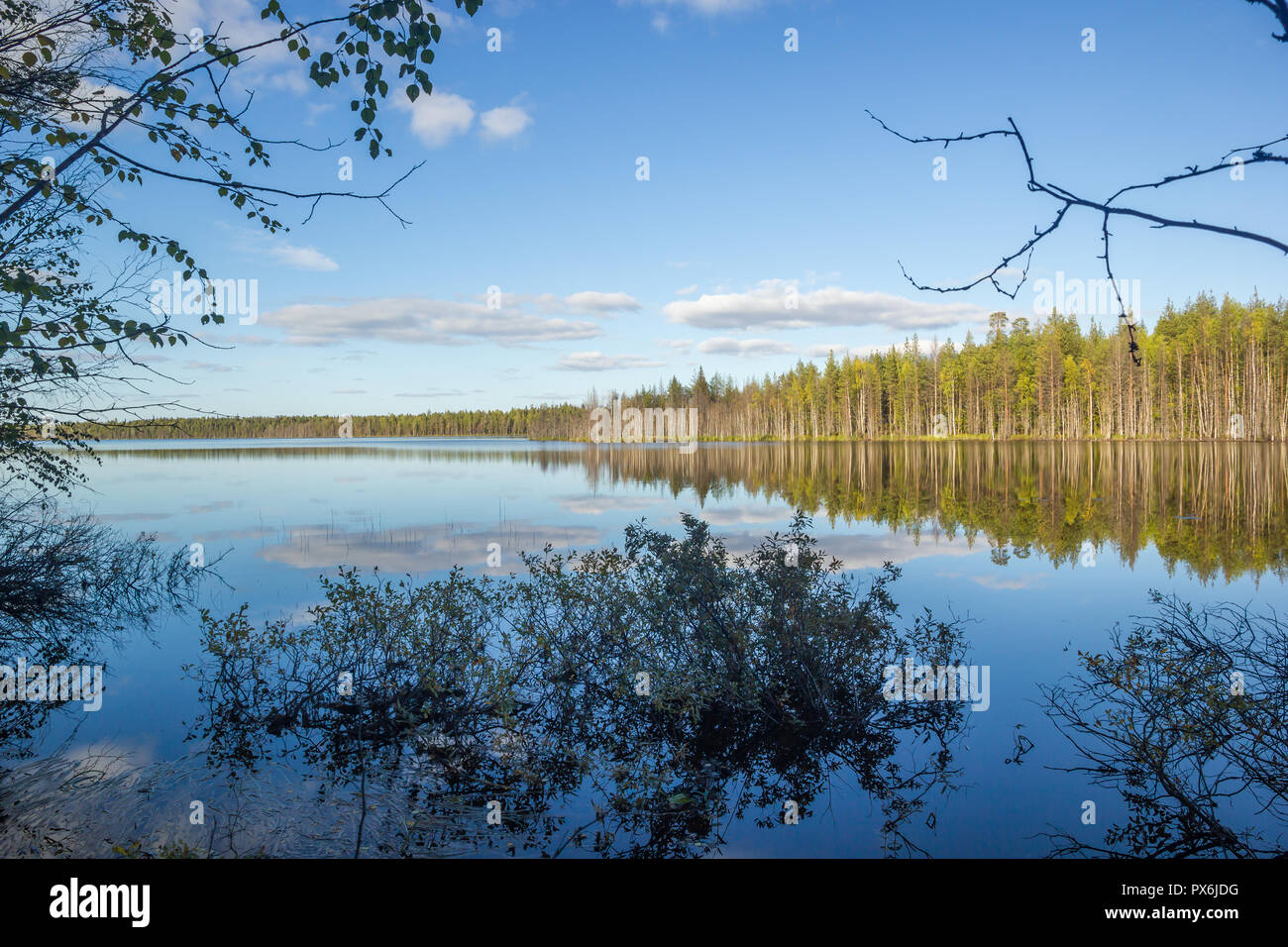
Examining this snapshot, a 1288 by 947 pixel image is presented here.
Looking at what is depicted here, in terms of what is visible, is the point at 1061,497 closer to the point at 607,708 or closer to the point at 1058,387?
the point at 607,708

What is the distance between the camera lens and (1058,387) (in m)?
92.7

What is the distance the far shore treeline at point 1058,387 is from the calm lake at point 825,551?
128 ft

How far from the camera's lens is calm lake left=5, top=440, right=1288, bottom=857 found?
267 inches

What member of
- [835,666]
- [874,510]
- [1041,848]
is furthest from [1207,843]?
[874,510]

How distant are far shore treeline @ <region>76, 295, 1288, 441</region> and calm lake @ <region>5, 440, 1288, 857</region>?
1530 inches

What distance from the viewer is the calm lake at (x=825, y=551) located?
679 centimetres

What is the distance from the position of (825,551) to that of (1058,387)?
91604 millimetres

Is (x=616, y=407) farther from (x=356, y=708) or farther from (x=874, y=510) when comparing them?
(x=356, y=708)

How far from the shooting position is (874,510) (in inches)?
1147
